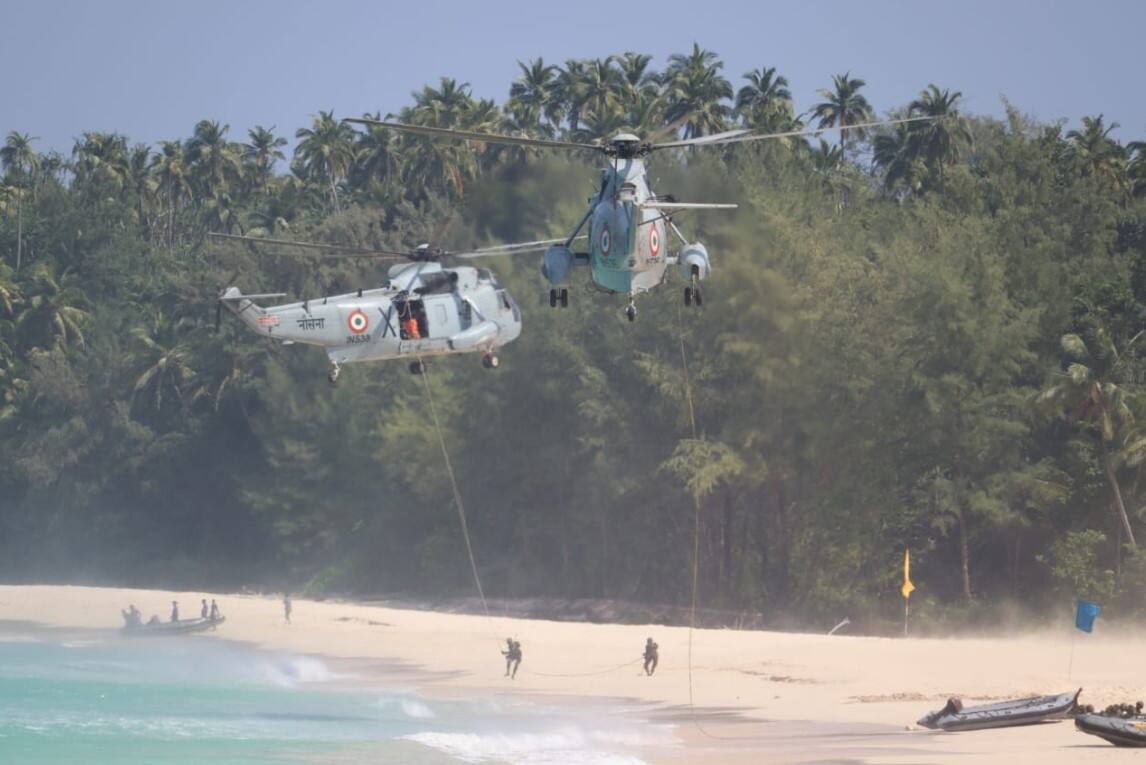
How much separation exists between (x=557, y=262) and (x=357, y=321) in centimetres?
595

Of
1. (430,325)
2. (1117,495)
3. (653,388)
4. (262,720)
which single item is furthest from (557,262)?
(653,388)

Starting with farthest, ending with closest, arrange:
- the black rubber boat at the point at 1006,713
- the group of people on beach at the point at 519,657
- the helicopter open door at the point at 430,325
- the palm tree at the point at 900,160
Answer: the palm tree at the point at 900,160 < the group of people on beach at the point at 519,657 < the helicopter open door at the point at 430,325 < the black rubber boat at the point at 1006,713

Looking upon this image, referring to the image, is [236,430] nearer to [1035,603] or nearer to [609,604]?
[609,604]

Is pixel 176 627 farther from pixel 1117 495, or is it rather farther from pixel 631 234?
pixel 631 234

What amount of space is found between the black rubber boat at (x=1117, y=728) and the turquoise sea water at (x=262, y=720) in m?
8.44

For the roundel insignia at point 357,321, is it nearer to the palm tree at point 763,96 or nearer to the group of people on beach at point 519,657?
the group of people on beach at point 519,657

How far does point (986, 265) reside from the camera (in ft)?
162

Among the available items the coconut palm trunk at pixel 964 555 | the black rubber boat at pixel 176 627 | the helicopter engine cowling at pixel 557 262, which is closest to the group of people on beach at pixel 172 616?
the black rubber boat at pixel 176 627

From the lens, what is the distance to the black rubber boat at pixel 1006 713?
28.7m

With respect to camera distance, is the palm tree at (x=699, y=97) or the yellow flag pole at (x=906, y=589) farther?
the palm tree at (x=699, y=97)

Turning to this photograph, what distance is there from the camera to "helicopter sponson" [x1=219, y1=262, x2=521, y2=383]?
32.4 m

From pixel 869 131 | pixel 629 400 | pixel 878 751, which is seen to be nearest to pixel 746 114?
pixel 869 131

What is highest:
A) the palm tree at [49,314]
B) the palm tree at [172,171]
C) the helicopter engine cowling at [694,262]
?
the palm tree at [172,171]

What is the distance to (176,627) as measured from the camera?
59.3 meters
